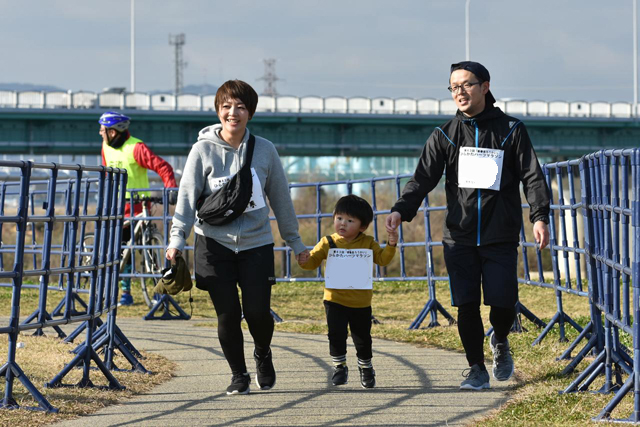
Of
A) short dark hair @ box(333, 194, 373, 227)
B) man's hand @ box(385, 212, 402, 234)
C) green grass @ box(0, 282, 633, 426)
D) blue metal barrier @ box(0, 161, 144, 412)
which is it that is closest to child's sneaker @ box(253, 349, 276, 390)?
blue metal barrier @ box(0, 161, 144, 412)

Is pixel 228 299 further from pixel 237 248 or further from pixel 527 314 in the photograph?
pixel 527 314

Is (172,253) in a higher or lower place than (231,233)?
lower

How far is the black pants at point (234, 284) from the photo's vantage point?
19.4 ft

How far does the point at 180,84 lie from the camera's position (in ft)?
446

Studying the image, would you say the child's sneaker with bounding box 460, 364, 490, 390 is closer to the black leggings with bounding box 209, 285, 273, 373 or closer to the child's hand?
the child's hand

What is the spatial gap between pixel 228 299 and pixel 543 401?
1765 mm

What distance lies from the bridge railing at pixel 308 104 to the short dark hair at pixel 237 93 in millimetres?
41710

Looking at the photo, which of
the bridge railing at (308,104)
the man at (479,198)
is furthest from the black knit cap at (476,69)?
the bridge railing at (308,104)

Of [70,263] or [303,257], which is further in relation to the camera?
[303,257]

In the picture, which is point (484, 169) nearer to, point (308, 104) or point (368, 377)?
point (368, 377)

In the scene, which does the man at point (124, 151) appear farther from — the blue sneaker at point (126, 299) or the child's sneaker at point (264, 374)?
the child's sneaker at point (264, 374)

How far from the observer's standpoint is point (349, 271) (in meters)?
6.23

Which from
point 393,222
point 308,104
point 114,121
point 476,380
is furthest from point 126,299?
point 308,104

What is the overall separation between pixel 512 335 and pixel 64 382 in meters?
3.84
